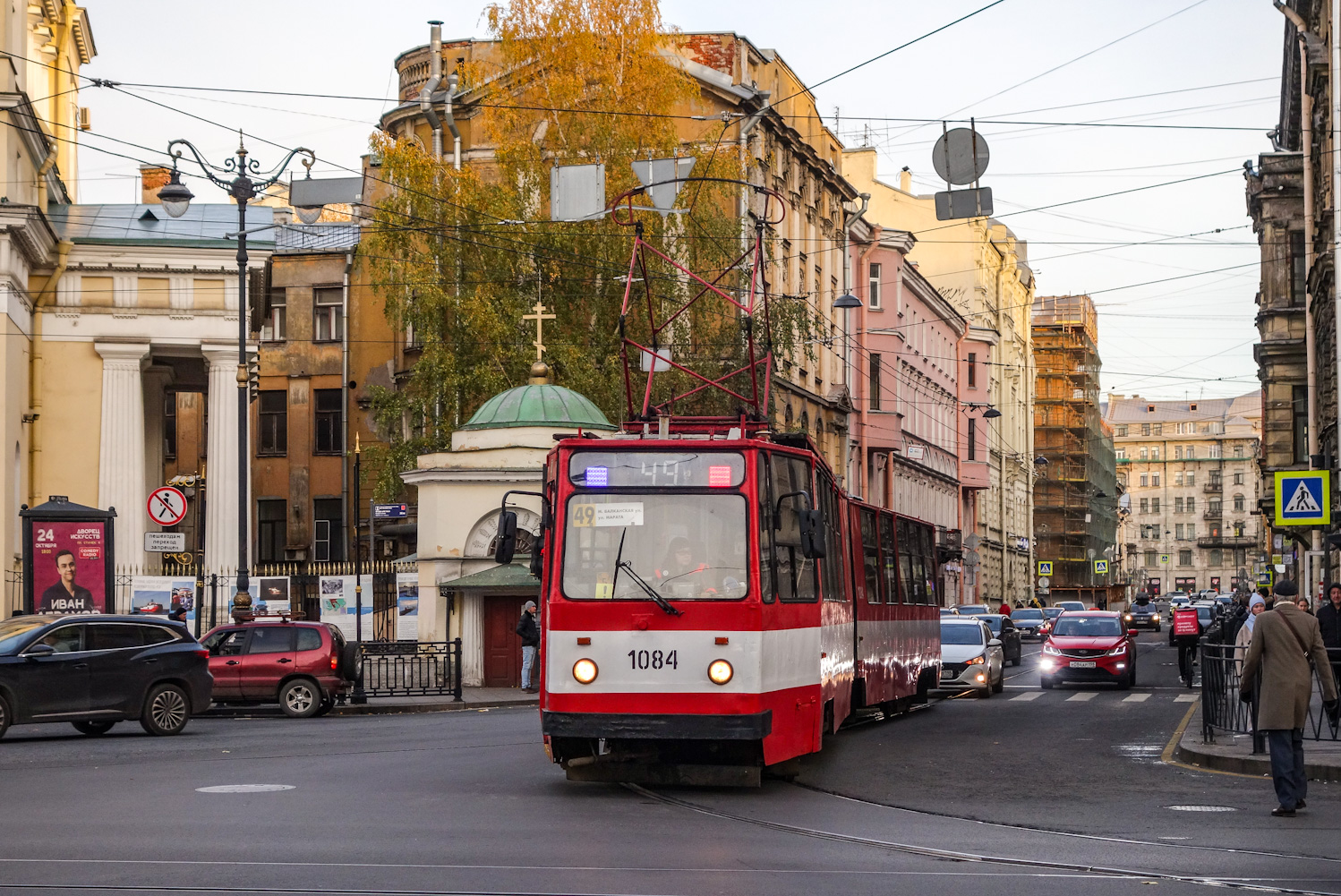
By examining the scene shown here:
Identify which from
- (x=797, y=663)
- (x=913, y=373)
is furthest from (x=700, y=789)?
(x=913, y=373)

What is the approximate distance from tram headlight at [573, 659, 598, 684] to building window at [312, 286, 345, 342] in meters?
50.6

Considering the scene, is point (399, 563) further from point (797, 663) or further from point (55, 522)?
point (797, 663)

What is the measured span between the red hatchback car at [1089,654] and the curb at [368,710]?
10816 mm

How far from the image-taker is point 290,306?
64062mm

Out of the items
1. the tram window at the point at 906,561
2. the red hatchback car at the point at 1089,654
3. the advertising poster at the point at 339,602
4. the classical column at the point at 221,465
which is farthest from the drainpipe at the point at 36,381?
the red hatchback car at the point at 1089,654

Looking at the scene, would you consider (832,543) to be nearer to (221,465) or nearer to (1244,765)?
(1244,765)

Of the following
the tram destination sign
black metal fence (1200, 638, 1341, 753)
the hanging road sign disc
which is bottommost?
black metal fence (1200, 638, 1341, 753)

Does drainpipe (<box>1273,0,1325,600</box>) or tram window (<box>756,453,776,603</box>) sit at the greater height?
drainpipe (<box>1273,0,1325,600</box>)

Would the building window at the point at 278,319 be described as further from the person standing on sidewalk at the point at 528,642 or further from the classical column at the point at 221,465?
the person standing on sidewalk at the point at 528,642

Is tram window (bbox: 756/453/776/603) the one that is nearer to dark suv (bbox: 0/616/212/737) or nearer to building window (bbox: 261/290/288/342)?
dark suv (bbox: 0/616/212/737)

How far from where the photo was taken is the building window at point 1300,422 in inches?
2068

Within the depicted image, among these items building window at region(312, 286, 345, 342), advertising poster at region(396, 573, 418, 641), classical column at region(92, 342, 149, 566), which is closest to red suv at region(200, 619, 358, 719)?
advertising poster at region(396, 573, 418, 641)

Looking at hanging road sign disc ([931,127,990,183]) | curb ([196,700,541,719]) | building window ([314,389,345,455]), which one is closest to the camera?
hanging road sign disc ([931,127,990,183])

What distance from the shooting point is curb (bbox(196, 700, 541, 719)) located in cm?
2941
